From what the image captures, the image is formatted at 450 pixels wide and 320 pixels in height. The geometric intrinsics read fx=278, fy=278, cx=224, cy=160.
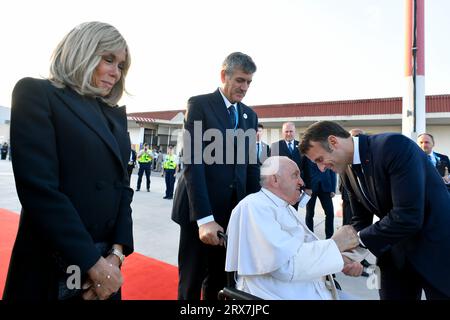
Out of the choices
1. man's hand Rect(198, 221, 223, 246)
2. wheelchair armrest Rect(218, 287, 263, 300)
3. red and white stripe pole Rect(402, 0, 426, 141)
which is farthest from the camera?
red and white stripe pole Rect(402, 0, 426, 141)

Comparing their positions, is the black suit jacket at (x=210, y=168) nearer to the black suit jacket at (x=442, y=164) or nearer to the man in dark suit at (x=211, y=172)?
the man in dark suit at (x=211, y=172)

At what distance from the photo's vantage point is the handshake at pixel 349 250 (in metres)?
1.45

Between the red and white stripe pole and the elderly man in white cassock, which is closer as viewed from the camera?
the elderly man in white cassock

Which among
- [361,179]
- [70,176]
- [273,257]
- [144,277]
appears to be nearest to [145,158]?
[144,277]

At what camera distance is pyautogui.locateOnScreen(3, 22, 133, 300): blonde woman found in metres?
0.81

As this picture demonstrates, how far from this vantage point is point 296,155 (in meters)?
4.54

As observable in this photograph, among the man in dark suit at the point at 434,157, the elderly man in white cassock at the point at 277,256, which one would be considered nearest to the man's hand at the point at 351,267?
the elderly man in white cassock at the point at 277,256

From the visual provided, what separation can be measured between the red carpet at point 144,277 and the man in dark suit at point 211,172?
2.89ft

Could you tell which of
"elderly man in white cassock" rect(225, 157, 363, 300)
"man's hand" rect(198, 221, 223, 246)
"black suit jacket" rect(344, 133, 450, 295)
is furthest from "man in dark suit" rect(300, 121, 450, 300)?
"man's hand" rect(198, 221, 223, 246)

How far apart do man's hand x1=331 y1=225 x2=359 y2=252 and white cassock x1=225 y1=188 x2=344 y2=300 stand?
143 mm

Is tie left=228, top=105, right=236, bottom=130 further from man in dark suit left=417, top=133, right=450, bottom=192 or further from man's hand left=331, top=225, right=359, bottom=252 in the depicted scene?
man in dark suit left=417, top=133, right=450, bottom=192

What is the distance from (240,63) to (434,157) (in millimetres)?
4155
